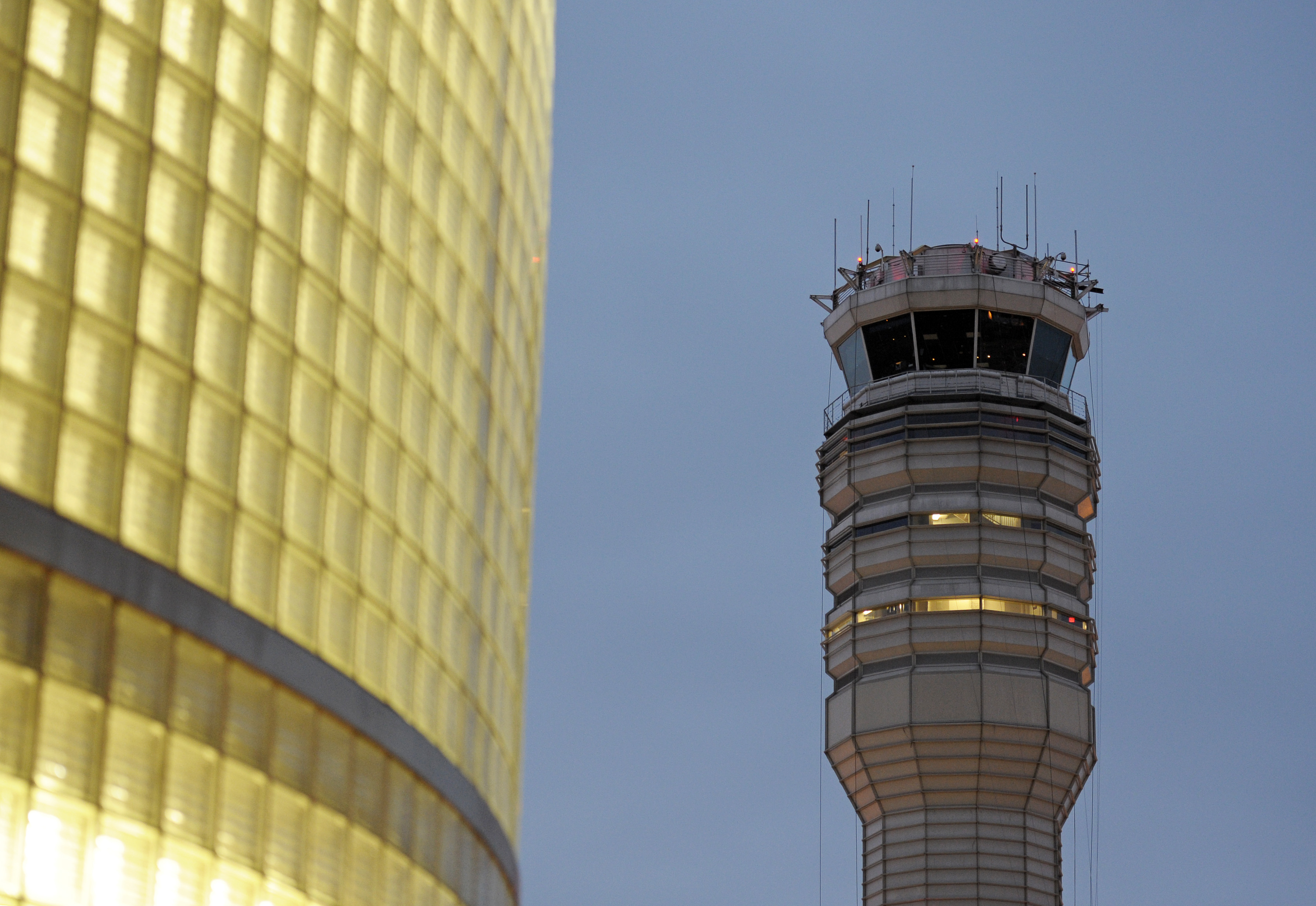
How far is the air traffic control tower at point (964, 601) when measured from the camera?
106 meters

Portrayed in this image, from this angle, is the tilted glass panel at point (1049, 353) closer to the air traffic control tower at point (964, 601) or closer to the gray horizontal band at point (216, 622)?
the air traffic control tower at point (964, 601)

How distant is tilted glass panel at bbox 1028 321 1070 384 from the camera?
378 feet

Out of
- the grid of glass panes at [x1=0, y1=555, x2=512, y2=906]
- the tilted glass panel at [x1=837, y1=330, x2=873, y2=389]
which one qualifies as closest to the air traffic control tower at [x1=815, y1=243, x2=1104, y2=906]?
the tilted glass panel at [x1=837, y1=330, x2=873, y2=389]

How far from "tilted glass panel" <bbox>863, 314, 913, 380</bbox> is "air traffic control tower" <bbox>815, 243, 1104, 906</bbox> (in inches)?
26.8

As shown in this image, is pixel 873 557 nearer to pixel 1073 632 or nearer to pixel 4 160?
pixel 1073 632

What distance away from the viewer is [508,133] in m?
47.3

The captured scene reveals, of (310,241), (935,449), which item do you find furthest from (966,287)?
(310,241)

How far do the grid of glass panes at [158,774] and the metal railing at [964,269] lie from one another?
85.5 m

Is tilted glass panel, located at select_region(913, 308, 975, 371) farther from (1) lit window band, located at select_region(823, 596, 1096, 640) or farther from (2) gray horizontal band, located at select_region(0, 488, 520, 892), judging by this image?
(2) gray horizontal band, located at select_region(0, 488, 520, 892)

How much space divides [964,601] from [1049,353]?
56.7 ft

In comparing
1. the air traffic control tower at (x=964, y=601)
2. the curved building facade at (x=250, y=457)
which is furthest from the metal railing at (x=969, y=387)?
the curved building facade at (x=250, y=457)

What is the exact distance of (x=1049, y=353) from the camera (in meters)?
116

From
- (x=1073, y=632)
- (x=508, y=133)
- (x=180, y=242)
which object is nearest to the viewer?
(x=180, y=242)

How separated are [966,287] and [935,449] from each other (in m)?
10.3
